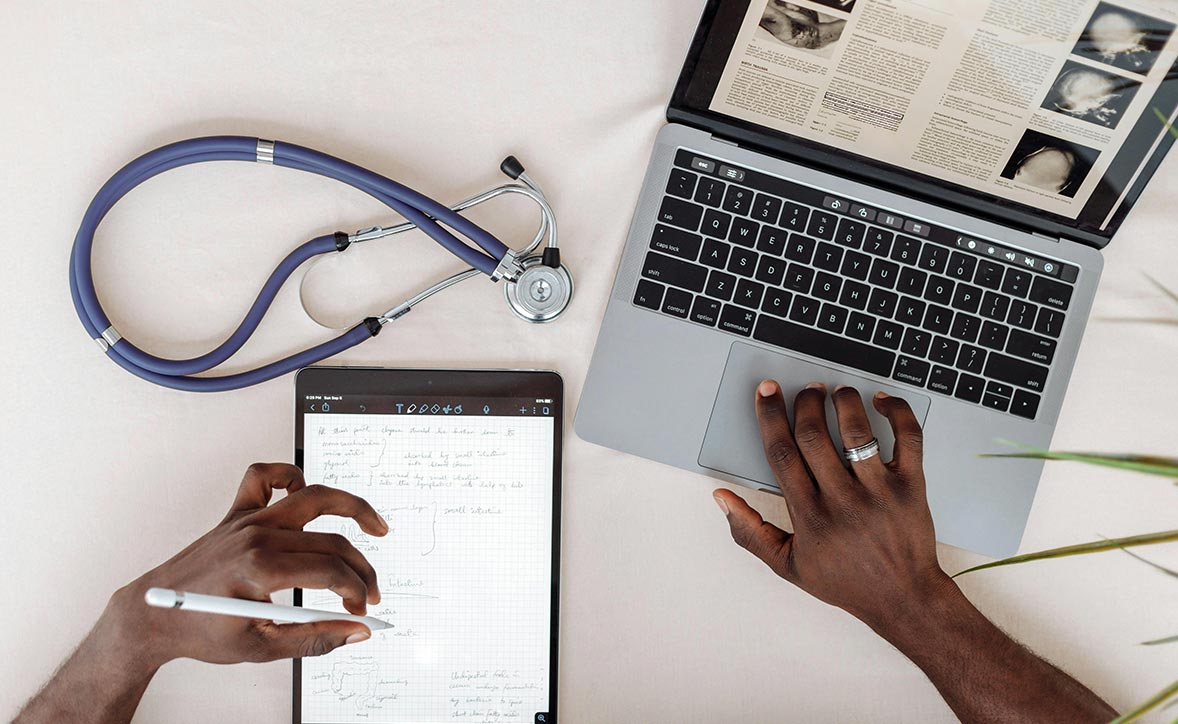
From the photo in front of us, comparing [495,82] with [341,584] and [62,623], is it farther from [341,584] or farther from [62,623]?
[62,623]

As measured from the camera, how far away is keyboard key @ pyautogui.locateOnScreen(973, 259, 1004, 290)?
85 centimetres

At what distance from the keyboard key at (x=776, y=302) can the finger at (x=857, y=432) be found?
0.11 meters

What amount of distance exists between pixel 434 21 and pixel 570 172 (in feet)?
0.71

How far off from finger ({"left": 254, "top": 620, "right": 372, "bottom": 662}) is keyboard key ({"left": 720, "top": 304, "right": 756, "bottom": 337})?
17.6 inches

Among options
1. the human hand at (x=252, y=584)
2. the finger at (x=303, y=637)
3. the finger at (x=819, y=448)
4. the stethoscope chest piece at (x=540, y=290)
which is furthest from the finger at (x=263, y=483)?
the finger at (x=819, y=448)

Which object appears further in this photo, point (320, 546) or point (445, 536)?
point (445, 536)

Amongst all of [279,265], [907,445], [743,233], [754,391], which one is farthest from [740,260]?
[279,265]

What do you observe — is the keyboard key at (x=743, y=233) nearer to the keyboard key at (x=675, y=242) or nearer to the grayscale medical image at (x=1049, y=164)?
the keyboard key at (x=675, y=242)

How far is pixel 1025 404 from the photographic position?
0.85 metres

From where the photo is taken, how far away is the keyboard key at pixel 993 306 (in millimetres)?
853

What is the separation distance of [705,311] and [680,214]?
10 cm

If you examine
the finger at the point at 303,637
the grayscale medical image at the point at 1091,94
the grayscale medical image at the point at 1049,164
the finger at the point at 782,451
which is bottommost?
the finger at the point at 303,637

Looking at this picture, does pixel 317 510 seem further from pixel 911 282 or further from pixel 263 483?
pixel 911 282

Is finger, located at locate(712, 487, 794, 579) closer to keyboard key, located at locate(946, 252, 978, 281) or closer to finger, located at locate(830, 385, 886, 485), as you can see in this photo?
finger, located at locate(830, 385, 886, 485)
